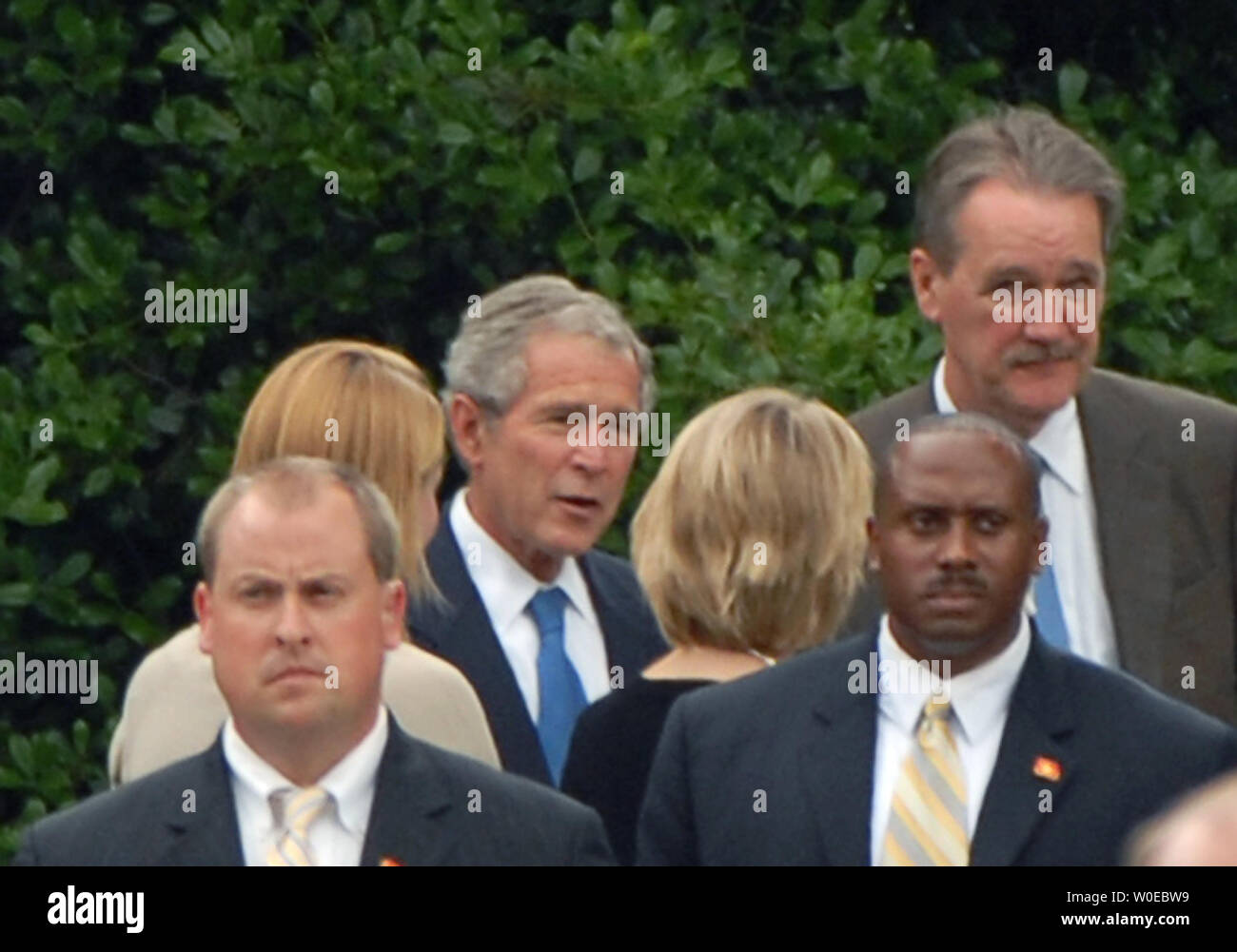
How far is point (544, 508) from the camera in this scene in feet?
18.4

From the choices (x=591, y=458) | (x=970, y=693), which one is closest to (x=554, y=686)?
(x=591, y=458)

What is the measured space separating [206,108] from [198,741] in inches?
116

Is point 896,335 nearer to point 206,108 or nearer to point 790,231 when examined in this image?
point 790,231

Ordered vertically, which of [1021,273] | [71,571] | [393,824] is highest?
[71,571]

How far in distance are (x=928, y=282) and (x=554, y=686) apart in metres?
0.95

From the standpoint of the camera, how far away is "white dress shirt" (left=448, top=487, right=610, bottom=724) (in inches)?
219

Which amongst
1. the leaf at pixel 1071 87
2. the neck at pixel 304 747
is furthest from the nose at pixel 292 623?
the leaf at pixel 1071 87

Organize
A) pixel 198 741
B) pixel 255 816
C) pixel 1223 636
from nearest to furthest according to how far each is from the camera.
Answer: pixel 255 816, pixel 198 741, pixel 1223 636

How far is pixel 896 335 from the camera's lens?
7.10 meters

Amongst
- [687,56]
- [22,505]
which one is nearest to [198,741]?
[22,505]

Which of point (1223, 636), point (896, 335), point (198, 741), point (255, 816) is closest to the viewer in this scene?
point (255, 816)

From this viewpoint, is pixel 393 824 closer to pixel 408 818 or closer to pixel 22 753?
pixel 408 818

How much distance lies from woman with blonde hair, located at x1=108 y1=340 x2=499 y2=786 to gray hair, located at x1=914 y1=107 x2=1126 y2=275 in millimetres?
950
